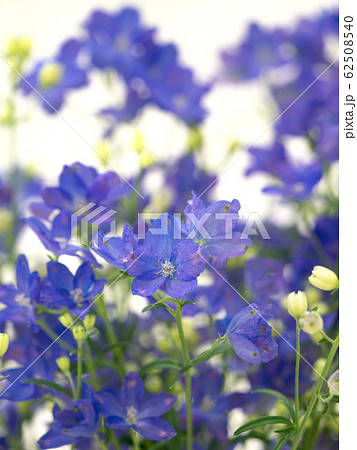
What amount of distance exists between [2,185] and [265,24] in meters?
0.42

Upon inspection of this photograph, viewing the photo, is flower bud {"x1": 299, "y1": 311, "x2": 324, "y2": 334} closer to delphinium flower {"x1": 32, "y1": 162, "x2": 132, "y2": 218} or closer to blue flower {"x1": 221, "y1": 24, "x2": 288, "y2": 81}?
delphinium flower {"x1": 32, "y1": 162, "x2": 132, "y2": 218}

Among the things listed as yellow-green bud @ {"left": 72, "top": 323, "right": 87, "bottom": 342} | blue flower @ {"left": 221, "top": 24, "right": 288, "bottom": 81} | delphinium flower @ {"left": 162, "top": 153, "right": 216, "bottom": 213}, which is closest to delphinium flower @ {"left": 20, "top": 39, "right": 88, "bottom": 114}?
delphinium flower @ {"left": 162, "top": 153, "right": 216, "bottom": 213}

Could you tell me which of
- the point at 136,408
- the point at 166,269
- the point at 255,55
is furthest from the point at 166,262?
the point at 255,55

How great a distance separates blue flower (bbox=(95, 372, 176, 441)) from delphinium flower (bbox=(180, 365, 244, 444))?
6cm

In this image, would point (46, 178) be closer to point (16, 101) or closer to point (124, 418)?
point (16, 101)

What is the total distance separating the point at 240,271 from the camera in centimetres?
62

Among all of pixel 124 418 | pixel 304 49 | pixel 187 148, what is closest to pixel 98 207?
pixel 124 418

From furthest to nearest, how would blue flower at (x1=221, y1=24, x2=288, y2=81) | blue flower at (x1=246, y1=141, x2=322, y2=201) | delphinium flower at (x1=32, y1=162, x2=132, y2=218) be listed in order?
blue flower at (x1=221, y1=24, x2=288, y2=81)
blue flower at (x1=246, y1=141, x2=322, y2=201)
delphinium flower at (x1=32, y1=162, x2=132, y2=218)

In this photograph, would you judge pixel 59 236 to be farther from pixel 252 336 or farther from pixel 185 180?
pixel 185 180

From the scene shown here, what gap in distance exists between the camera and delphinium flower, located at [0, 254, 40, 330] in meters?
0.41

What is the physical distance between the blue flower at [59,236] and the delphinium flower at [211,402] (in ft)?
0.47

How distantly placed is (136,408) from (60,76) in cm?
39

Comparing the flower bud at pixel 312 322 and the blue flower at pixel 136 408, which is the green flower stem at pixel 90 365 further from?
the flower bud at pixel 312 322

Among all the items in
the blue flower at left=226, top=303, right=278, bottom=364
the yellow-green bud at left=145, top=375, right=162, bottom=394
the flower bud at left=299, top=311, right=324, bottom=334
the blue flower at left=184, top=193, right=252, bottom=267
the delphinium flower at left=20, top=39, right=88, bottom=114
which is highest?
the delphinium flower at left=20, top=39, right=88, bottom=114
